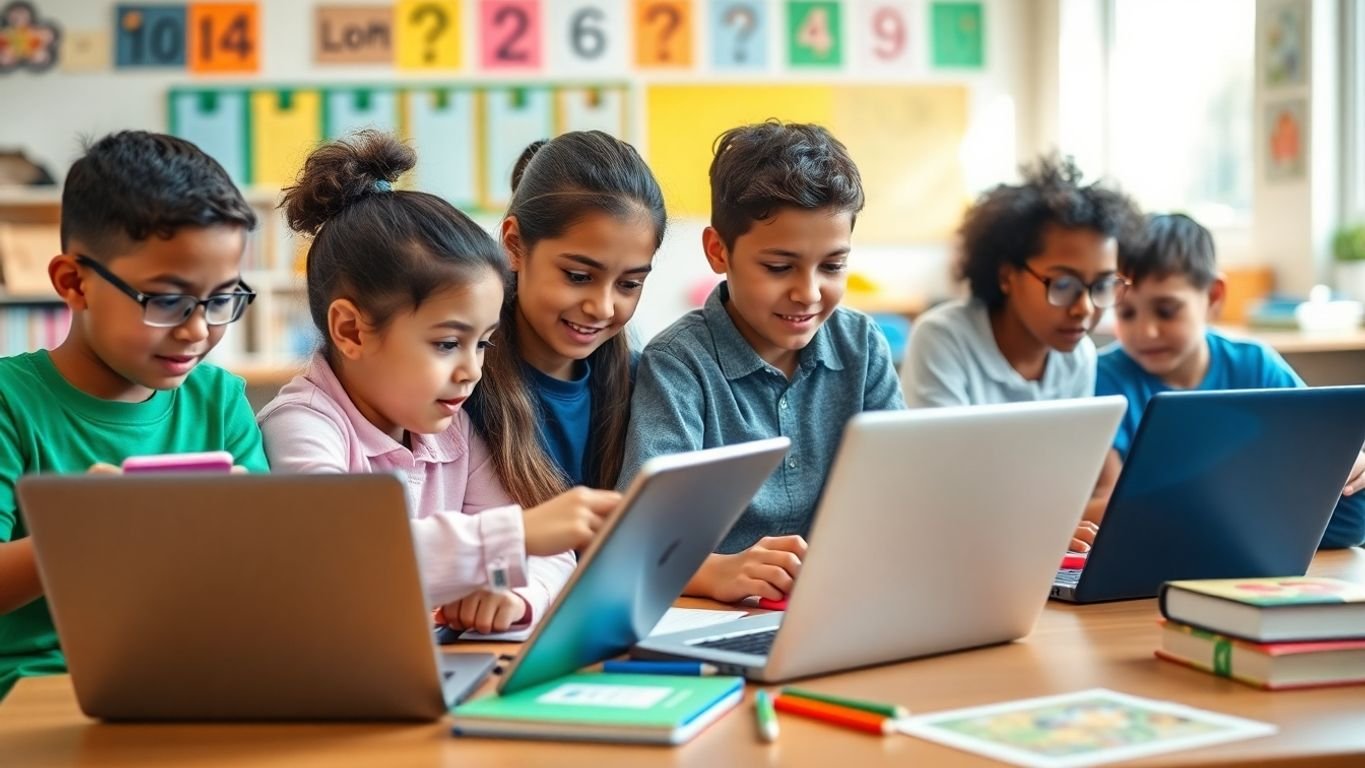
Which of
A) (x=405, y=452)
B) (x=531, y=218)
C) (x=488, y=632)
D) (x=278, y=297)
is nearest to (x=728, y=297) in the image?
(x=531, y=218)

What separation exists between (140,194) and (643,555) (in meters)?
0.64

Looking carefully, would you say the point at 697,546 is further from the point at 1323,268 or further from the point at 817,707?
the point at 1323,268

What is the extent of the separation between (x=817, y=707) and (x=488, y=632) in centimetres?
42

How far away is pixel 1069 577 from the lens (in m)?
1.55

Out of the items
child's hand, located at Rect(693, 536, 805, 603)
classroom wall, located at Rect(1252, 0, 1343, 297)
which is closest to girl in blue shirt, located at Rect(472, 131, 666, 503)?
child's hand, located at Rect(693, 536, 805, 603)

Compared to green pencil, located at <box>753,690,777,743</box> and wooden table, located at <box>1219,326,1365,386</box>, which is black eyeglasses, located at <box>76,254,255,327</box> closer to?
green pencil, located at <box>753,690,777,743</box>

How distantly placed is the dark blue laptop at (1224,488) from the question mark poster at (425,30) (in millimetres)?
4639

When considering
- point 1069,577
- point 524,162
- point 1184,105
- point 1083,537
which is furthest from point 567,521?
point 1184,105

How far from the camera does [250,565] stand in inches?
39.9

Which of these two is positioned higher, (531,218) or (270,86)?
(270,86)

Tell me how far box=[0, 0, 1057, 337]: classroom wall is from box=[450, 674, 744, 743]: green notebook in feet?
14.3

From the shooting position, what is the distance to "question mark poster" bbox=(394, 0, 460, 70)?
570 centimetres

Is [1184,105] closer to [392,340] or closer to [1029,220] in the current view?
[1029,220]

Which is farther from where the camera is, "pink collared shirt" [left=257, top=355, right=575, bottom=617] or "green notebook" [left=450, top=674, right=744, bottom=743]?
"pink collared shirt" [left=257, top=355, right=575, bottom=617]
